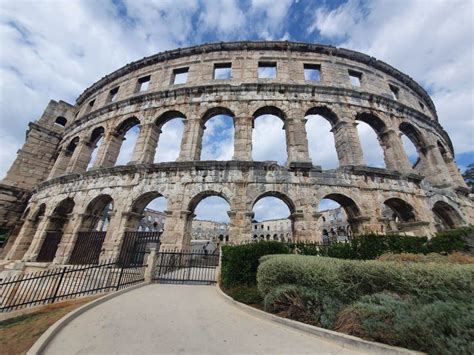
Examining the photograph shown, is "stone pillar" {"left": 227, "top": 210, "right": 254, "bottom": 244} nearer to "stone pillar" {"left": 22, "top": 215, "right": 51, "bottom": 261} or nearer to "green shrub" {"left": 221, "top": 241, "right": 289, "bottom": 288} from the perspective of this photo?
"green shrub" {"left": 221, "top": 241, "right": 289, "bottom": 288}

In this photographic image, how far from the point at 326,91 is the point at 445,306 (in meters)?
13.0

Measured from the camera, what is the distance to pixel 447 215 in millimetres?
12344

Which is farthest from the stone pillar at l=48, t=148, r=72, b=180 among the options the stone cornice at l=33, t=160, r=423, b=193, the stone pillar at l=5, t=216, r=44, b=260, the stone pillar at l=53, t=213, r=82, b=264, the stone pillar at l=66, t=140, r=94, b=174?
the stone cornice at l=33, t=160, r=423, b=193

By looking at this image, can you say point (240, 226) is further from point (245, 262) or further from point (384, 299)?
point (384, 299)

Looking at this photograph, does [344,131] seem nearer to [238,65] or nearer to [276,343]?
[238,65]

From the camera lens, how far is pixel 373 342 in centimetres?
273

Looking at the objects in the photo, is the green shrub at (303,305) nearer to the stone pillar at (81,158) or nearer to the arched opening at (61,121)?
the stone pillar at (81,158)

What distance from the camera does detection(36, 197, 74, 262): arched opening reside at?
11.6m

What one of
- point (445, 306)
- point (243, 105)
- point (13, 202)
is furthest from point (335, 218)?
point (13, 202)

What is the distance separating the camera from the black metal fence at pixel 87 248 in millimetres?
10594

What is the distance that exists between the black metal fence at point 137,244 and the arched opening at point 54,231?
5.37 metres

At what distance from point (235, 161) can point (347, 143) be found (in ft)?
22.3

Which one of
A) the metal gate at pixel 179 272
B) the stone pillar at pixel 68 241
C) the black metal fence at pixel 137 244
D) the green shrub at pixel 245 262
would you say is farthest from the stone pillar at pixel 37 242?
the green shrub at pixel 245 262

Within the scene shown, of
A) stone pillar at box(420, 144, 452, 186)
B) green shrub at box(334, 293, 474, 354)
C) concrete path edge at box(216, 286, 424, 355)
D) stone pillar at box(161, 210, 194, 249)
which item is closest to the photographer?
green shrub at box(334, 293, 474, 354)
